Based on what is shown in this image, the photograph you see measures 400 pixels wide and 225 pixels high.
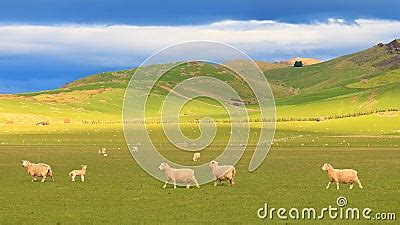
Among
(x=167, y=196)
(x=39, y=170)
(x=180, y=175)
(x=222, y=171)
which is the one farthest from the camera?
(x=39, y=170)

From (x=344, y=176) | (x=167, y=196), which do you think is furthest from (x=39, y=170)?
(x=344, y=176)

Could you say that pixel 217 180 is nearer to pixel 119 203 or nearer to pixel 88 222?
pixel 119 203

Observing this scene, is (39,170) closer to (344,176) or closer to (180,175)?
(180,175)

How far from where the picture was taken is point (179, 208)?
25.9 meters

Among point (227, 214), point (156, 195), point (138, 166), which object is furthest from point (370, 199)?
point (138, 166)

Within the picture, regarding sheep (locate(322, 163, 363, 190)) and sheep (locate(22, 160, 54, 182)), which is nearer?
sheep (locate(322, 163, 363, 190))

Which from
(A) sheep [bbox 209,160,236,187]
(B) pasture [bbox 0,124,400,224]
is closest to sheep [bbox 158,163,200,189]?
(B) pasture [bbox 0,124,400,224]

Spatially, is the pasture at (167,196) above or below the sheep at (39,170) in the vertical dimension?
below

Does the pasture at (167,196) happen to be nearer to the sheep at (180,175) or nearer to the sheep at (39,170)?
the sheep at (39,170)

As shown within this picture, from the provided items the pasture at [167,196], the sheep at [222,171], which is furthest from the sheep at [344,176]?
the sheep at [222,171]

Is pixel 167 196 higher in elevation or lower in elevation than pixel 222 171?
lower

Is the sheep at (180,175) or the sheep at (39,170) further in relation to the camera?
the sheep at (39,170)

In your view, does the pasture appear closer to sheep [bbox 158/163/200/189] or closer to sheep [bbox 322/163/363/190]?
sheep [bbox 322/163/363/190]

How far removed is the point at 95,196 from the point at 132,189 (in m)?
3.12
